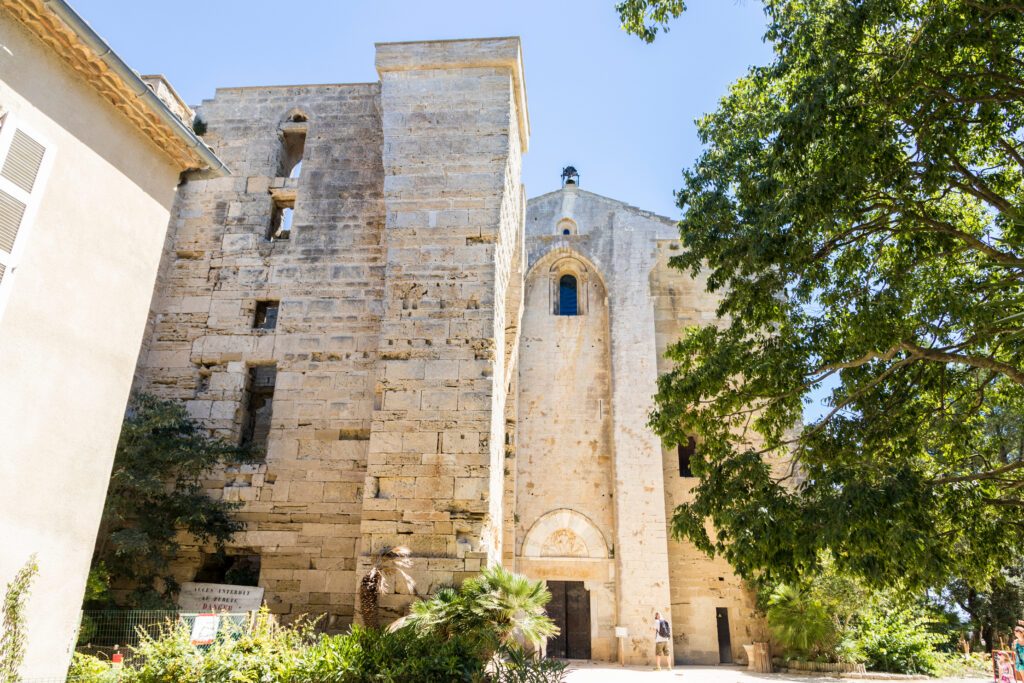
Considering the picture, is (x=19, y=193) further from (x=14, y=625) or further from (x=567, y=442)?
(x=567, y=442)

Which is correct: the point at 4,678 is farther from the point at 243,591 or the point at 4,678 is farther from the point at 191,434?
the point at 191,434

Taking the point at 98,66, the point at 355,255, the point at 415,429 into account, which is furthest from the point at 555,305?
the point at 98,66

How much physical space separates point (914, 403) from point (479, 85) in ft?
24.2

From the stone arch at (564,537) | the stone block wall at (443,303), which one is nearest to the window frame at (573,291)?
the stone arch at (564,537)

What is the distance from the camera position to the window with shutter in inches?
203

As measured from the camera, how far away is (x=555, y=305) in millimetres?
19453

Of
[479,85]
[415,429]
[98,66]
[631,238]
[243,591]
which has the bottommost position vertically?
[243,591]

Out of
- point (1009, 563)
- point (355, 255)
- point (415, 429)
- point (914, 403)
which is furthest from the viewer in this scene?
point (355, 255)

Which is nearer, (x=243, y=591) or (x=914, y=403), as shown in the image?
(x=914, y=403)

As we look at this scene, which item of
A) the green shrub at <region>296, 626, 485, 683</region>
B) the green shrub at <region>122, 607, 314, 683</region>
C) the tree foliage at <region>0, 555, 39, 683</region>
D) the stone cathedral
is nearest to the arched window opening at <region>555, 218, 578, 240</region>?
the stone cathedral

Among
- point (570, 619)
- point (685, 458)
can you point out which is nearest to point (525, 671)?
point (570, 619)

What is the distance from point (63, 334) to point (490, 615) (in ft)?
16.0

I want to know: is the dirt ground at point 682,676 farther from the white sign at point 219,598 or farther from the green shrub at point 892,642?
the white sign at point 219,598

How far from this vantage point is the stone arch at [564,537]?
668 inches
